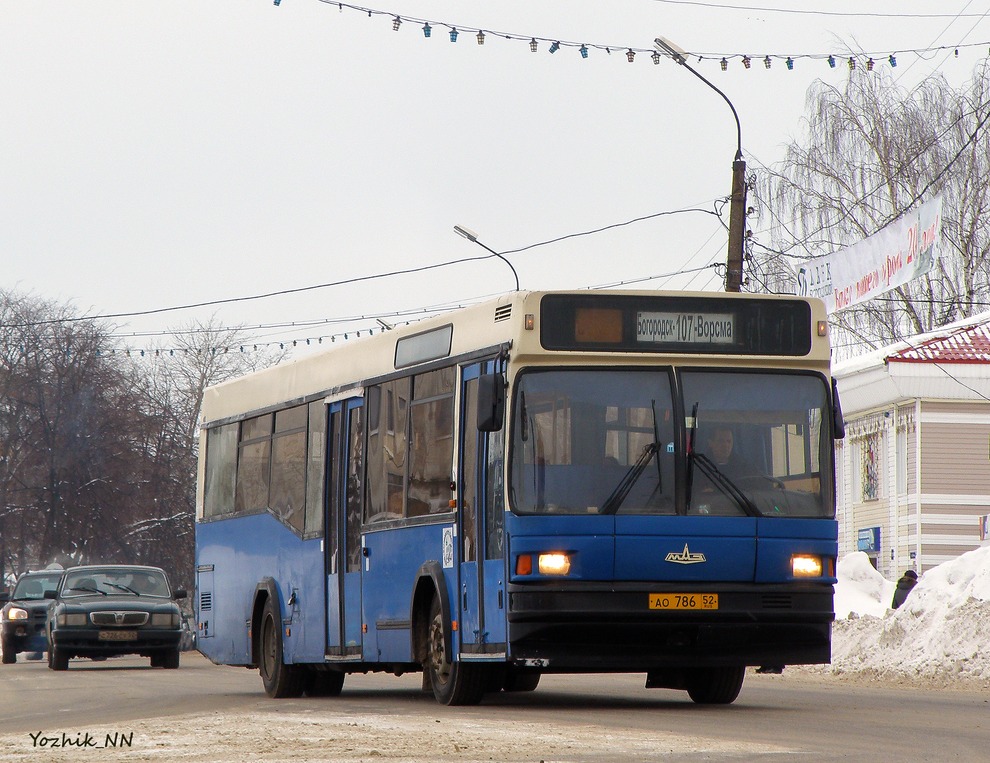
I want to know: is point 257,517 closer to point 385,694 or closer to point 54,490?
point 385,694

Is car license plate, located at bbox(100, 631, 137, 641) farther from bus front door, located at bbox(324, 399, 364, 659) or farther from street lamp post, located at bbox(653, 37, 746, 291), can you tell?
bus front door, located at bbox(324, 399, 364, 659)

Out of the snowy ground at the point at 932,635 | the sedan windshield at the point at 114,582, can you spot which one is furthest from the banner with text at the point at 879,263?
the sedan windshield at the point at 114,582

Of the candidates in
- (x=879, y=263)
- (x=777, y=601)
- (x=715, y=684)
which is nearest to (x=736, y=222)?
(x=879, y=263)

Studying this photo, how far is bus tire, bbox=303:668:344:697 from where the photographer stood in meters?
18.6

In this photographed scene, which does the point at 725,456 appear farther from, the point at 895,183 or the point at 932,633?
the point at 895,183

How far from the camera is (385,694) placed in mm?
18578

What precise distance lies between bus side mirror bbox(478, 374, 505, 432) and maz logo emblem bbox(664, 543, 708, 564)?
1472 millimetres

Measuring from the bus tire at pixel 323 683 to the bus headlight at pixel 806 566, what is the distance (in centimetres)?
588

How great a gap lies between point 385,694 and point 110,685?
5.78 m

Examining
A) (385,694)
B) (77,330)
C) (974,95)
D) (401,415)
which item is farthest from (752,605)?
(77,330)

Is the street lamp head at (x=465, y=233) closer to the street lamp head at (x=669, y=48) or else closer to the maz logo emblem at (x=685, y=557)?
the street lamp head at (x=669, y=48)

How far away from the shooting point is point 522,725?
42.1 ft

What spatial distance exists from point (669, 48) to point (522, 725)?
15.9 m

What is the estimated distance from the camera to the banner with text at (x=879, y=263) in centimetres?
2964
